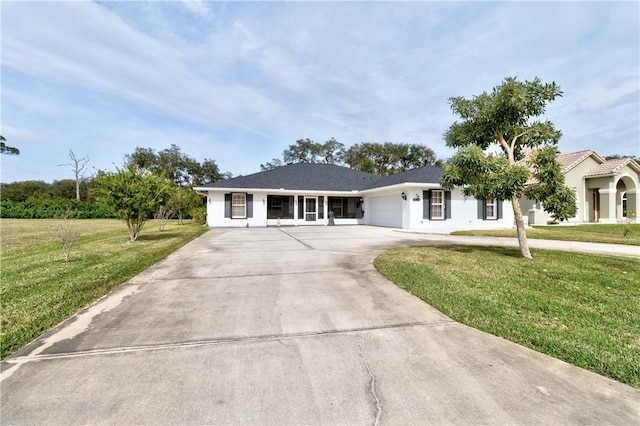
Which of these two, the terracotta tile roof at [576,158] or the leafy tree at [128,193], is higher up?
the terracotta tile roof at [576,158]

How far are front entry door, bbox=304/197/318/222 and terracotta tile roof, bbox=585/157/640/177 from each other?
19817 mm

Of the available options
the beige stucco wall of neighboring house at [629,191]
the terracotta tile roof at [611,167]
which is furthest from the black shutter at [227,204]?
the beige stucco wall of neighboring house at [629,191]

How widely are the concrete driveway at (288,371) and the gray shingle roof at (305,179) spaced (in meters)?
15.4

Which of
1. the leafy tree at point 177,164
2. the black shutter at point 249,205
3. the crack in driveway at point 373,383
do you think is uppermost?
the leafy tree at point 177,164

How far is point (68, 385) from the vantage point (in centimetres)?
225

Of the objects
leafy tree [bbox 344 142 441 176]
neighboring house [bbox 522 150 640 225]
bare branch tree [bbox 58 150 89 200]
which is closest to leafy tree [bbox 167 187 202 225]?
leafy tree [bbox 344 142 441 176]

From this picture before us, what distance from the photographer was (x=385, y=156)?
130 feet

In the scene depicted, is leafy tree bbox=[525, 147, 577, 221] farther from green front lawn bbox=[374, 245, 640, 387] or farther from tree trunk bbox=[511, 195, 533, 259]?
green front lawn bbox=[374, 245, 640, 387]

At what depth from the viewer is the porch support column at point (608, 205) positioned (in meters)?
19.4

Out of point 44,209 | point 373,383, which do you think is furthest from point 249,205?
point 44,209

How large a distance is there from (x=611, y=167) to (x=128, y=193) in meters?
28.9

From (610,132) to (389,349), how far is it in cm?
3933

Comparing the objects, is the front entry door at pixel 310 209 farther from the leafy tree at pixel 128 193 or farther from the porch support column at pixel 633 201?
the porch support column at pixel 633 201

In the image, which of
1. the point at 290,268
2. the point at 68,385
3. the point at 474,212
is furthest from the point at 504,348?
the point at 474,212
